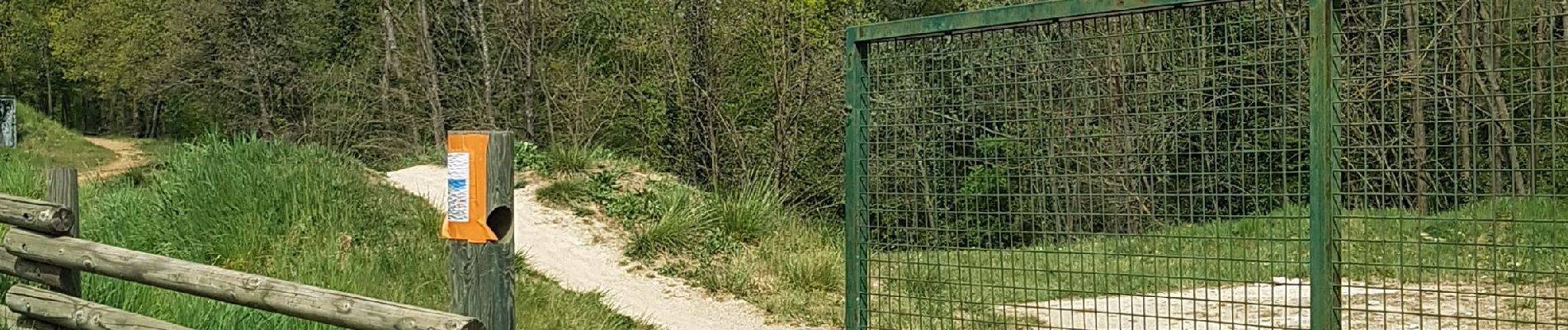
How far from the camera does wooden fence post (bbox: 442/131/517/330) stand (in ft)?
12.6

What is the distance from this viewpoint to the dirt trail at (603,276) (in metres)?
8.91

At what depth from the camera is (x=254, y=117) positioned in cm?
2748

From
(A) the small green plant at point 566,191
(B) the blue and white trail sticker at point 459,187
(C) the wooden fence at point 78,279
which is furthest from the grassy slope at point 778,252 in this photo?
(B) the blue and white trail sticker at point 459,187

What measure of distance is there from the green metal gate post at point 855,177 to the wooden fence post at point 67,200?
3.38 meters

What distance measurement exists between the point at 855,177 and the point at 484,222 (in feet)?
5.23

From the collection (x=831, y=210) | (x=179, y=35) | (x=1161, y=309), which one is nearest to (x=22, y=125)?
(x=179, y=35)

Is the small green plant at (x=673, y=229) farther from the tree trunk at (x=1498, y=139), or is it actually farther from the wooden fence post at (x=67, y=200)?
the tree trunk at (x=1498, y=139)

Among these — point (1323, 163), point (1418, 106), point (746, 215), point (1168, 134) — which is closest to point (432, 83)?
point (746, 215)

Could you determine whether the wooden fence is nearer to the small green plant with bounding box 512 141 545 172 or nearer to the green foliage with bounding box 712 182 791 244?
the green foliage with bounding box 712 182 791 244

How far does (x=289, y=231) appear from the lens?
8500mm

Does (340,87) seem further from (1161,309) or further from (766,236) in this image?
(1161,309)

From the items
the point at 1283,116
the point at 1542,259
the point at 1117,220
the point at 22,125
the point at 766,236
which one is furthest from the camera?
the point at 22,125

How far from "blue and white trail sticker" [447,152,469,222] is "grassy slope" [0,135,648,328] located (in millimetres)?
3160

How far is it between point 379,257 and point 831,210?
822 cm
